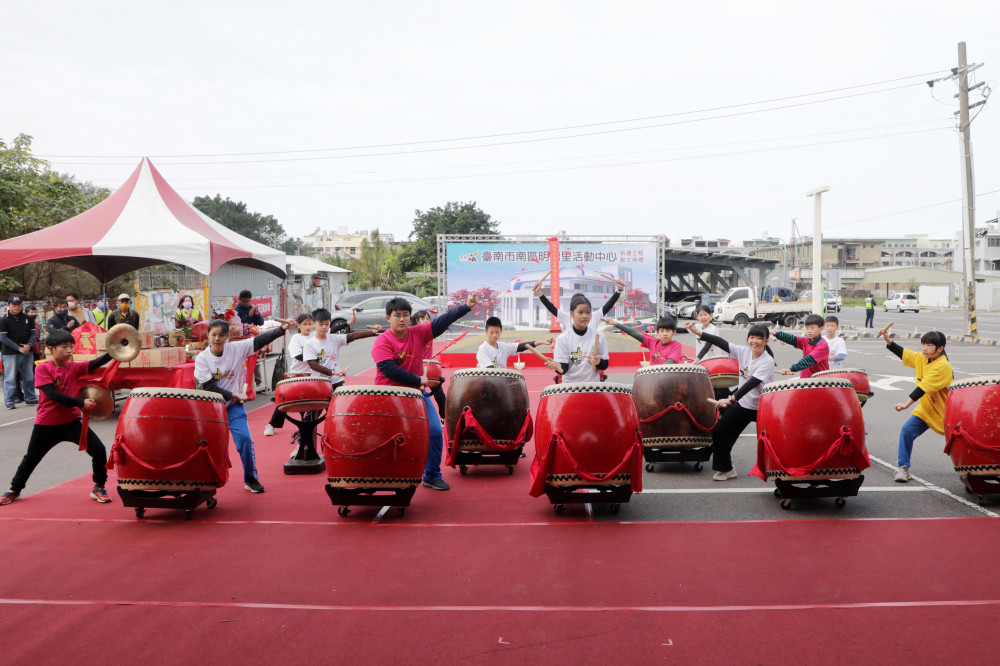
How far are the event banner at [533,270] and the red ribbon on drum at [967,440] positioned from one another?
1443cm

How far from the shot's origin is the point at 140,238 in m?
11.6

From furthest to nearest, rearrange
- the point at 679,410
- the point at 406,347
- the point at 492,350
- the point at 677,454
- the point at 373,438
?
the point at 492,350 → the point at 677,454 → the point at 679,410 → the point at 406,347 → the point at 373,438

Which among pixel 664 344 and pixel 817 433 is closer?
pixel 817 433

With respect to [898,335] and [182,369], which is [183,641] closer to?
[182,369]

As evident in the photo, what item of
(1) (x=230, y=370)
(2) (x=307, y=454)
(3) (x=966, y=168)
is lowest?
(2) (x=307, y=454)

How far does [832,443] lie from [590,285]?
14954mm

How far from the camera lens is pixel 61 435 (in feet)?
20.7

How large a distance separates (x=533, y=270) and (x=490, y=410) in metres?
13.8

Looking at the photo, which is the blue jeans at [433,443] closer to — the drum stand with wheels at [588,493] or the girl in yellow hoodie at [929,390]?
the drum stand with wheels at [588,493]

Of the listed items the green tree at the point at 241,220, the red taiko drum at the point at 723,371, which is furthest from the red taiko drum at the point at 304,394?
the green tree at the point at 241,220

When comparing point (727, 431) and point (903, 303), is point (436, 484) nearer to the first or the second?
point (727, 431)

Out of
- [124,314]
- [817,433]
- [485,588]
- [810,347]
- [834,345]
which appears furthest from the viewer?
[124,314]

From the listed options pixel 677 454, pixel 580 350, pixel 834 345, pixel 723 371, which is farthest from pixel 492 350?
pixel 834 345

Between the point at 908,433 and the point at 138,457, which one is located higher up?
the point at 138,457
